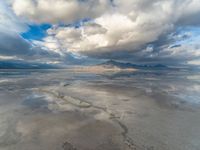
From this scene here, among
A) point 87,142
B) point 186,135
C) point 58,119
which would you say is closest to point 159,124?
point 186,135

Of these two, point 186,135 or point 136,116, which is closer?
point 186,135

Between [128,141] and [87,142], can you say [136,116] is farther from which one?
[87,142]

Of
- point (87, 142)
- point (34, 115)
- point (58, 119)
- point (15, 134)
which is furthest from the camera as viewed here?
point (34, 115)

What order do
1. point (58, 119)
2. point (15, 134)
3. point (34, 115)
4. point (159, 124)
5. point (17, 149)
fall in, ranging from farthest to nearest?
point (34, 115)
point (58, 119)
point (159, 124)
point (15, 134)
point (17, 149)

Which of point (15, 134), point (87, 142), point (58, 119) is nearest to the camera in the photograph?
point (87, 142)

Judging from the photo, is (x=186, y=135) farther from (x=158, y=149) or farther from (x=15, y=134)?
(x=15, y=134)

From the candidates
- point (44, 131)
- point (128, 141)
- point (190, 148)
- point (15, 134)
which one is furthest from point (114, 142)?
point (15, 134)

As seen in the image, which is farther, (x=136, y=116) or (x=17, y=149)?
(x=136, y=116)

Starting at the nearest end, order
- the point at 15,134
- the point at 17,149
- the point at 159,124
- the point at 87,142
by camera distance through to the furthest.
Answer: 1. the point at 17,149
2. the point at 87,142
3. the point at 15,134
4. the point at 159,124
